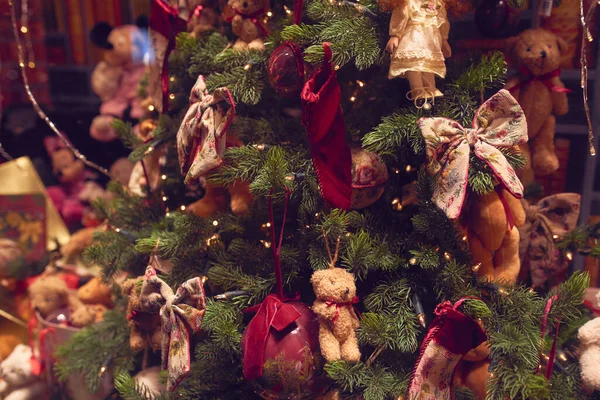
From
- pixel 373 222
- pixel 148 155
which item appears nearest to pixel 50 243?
pixel 148 155

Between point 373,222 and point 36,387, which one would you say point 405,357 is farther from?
point 36,387

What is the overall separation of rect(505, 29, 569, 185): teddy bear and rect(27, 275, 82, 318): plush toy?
118 centimetres

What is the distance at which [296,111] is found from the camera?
48.1 inches

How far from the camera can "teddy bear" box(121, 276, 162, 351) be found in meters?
1.20

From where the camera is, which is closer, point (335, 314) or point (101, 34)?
point (335, 314)

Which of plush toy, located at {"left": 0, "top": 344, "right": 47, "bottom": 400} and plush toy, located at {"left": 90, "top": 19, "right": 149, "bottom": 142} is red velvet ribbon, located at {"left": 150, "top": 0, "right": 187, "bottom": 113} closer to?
plush toy, located at {"left": 90, "top": 19, "right": 149, "bottom": 142}

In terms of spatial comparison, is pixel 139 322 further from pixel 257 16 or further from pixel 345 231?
pixel 257 16

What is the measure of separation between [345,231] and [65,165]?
1259 millimetres

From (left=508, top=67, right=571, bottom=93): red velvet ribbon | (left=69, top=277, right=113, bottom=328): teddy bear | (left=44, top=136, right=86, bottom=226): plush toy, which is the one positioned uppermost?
(left=508, top=67, right=571, bottom=93): red velvet ribbon

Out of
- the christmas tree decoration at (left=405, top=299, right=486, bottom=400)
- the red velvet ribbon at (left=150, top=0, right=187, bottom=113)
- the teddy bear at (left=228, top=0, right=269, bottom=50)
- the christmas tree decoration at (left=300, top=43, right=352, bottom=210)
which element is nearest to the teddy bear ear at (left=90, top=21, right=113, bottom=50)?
the red velvet ribbon at (left=150, top=0, right=187, bottom=113)

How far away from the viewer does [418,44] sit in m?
0.96

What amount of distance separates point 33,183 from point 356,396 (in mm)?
1211

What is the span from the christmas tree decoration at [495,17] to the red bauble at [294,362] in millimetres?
679

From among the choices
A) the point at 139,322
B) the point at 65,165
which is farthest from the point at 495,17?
the point at 65,165
